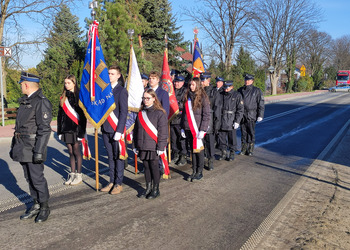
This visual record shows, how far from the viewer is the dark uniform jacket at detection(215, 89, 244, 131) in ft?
26.8

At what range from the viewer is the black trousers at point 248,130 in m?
8.65

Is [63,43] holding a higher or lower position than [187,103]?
higher

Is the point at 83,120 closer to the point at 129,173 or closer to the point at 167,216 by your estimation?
the point at 129,173

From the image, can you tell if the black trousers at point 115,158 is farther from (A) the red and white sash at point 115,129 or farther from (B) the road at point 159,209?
(B) the road at point 159,209

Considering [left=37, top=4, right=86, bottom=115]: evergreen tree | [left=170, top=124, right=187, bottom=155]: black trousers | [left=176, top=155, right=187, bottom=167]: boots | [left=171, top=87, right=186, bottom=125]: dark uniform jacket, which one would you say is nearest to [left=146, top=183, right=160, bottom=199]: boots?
[left=176, top=155, right=187, bottom=167]: boots

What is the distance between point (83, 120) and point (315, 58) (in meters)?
76.5

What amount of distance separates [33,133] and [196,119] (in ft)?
9.86

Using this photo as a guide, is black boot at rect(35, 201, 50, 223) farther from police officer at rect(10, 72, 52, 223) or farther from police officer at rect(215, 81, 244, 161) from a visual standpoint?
police officer at rect(215, 81, 244, 161)

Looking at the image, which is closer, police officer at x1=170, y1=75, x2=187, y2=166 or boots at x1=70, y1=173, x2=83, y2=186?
boots at x1=70, y1=173, x2=83, y2=186

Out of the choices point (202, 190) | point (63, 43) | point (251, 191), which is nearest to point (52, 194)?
point (202, 190)

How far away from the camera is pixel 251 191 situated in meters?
5.77

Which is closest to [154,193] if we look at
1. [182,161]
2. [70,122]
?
[70,122]

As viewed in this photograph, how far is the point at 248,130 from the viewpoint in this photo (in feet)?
28.6

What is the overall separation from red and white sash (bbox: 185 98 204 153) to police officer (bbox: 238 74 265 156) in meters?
2.73
